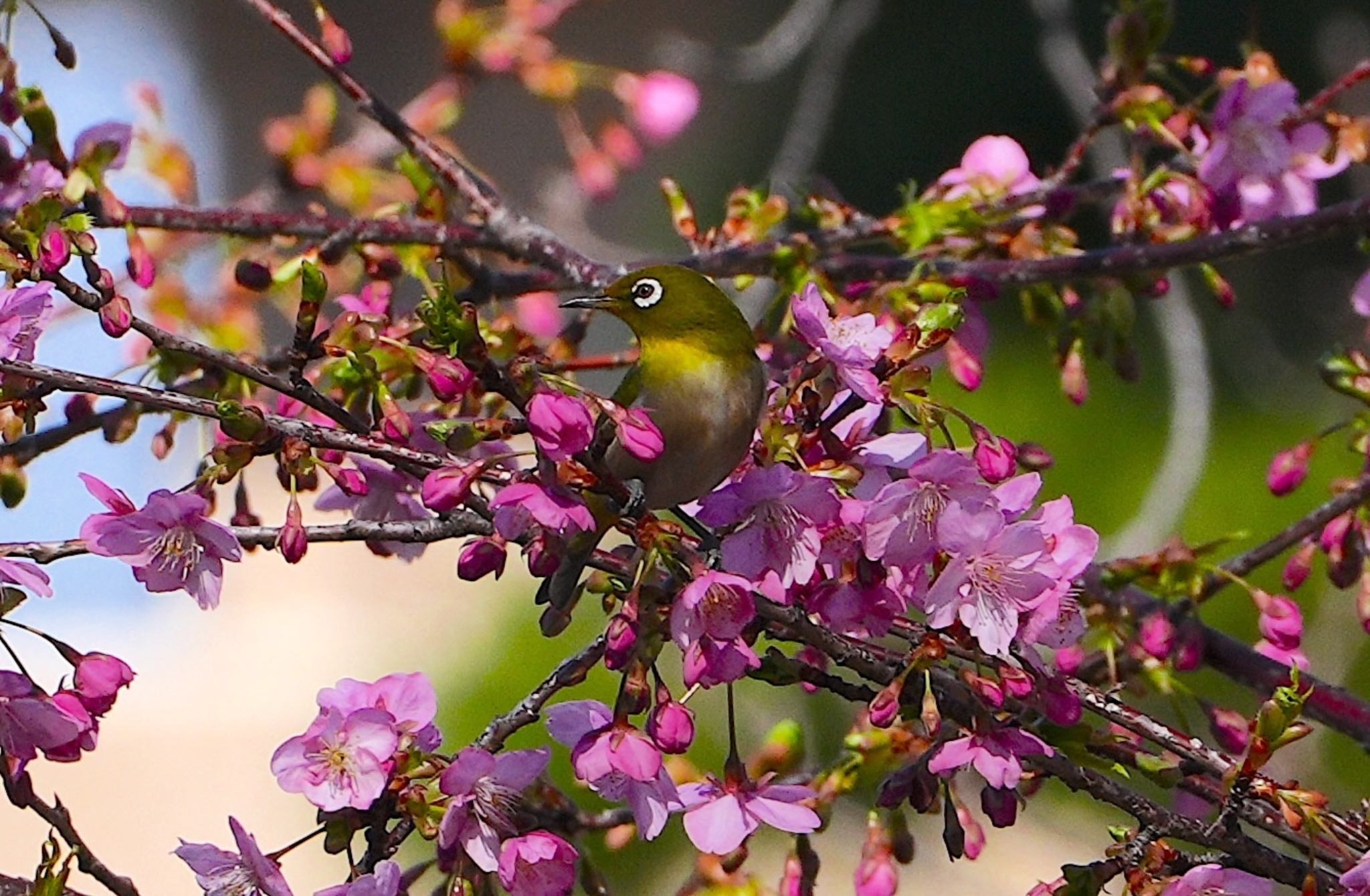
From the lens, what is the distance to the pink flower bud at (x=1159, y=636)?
41.0 inches

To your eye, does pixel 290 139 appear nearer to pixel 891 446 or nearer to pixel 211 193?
pixel 891 446

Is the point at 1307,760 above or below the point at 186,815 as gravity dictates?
above

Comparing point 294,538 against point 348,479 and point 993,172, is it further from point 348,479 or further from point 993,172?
point 993,172

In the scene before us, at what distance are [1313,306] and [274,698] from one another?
11.4 ft

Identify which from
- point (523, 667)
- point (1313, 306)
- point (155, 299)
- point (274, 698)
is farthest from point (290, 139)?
point (274, 698)

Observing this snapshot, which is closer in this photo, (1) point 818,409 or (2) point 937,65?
(1) point 818,409

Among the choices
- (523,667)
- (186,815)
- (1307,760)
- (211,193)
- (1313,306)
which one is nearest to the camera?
(1307,760)

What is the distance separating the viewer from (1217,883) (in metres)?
0.70

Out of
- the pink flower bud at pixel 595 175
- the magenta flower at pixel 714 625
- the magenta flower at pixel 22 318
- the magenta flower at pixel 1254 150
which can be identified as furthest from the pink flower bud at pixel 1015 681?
the pink flower bud at pixel 595 175

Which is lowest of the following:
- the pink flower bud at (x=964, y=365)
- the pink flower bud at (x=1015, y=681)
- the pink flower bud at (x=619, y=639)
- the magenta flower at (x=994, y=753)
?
the magenta flower at (x=994, y=753)

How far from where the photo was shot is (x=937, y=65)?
5.15 m

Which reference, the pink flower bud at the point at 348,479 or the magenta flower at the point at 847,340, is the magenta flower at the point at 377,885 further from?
the magenta flower at the point at 847,340

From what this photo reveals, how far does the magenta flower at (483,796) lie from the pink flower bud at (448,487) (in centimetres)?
11

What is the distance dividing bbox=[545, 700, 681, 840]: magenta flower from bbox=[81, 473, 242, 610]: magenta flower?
0.17 metres
